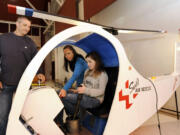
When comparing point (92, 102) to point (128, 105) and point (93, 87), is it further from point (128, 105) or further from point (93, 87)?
point (128, 105)

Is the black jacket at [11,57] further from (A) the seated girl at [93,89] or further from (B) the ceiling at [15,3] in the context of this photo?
(B) the ceiling at [15,3]

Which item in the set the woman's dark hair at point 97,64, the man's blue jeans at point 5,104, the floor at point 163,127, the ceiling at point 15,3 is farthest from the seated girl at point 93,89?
the ceiling at point 15,3

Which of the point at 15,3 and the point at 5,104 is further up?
the point at 15,3

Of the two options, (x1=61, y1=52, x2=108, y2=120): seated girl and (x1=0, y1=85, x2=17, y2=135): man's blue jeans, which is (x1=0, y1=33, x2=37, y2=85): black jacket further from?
(x1=61, y1=52, x2=108, y2=120): seated girl

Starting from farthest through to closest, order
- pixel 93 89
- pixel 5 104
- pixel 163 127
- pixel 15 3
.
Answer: pixel 15 3 < pixel 163 127 < pixel 93 89 < pixel 5 104

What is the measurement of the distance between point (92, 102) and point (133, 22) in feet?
7.12

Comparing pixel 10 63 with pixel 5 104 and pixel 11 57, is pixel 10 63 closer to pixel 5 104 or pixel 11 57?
pixel 11 57

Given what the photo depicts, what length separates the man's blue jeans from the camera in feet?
4.21

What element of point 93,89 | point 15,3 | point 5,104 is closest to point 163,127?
point 93,89

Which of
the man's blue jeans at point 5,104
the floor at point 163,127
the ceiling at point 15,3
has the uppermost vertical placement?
the ceiling at point 15,3

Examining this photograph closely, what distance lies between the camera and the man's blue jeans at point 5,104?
1284 millimetres

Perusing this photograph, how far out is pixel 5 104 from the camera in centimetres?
130

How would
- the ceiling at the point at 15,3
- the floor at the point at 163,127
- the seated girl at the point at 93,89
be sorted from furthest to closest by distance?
1. the ceiling at the point at 15,3
2. the floor at the point at 163,127
3. the seated girl at the point at 93,89

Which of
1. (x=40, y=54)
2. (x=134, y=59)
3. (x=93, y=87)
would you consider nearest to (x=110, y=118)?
(x=93, y=87)
